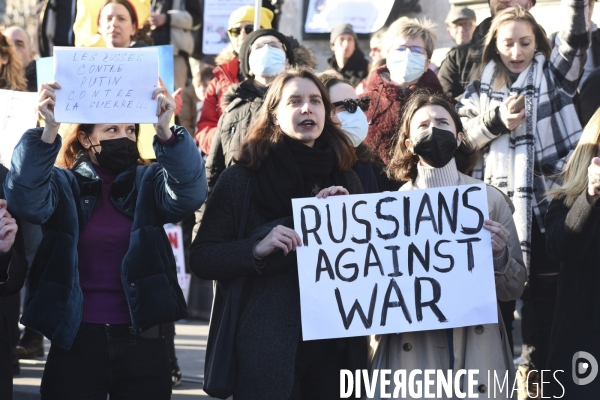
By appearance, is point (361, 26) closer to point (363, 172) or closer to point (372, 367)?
point (363, 172)

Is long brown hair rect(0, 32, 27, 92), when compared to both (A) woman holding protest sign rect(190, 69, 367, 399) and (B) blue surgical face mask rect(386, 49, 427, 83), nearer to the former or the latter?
(B) blue surgical face mask rect(386, 49, 427, 83)

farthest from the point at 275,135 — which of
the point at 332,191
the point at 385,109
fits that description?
the point at 385,109

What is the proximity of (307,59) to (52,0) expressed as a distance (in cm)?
288

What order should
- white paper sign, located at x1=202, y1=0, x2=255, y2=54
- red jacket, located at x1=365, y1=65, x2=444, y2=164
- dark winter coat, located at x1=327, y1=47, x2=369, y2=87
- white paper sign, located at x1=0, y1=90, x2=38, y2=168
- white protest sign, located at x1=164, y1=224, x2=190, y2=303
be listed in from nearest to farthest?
white paper sign, located at x1=0, y1=90, x2=38, y2=168 → red jacket, located at x1=365, y1=65, x2=444, y2=164 → dark winter coat, located at x1=327, y1=47, x2=369, y2=87 → white protest sign, located at x1=164, y1=224, x2=190, y2=303 → white paper sign, located at x1=202, y1=0, x2=255, y2=54

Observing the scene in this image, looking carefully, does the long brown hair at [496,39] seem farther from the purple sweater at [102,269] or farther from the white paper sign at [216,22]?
the white paper sign at [216,22]

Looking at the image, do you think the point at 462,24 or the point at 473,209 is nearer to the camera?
the point at 473,209

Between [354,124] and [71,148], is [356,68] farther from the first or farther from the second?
[71,148]

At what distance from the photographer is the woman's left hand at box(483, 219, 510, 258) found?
422 cm

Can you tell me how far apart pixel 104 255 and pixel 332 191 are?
40.8 inches

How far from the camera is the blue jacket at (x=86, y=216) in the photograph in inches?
163

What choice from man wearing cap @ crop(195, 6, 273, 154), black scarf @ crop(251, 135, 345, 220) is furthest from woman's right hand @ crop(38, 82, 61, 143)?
man wearing cap @ crop(195, 6, 273, 154)

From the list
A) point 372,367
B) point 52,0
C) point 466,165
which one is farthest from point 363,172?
point 52,0

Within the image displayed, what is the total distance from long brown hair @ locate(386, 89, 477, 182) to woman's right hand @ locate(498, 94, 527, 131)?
2.97ft

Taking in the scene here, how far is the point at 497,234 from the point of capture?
423 centimetres
